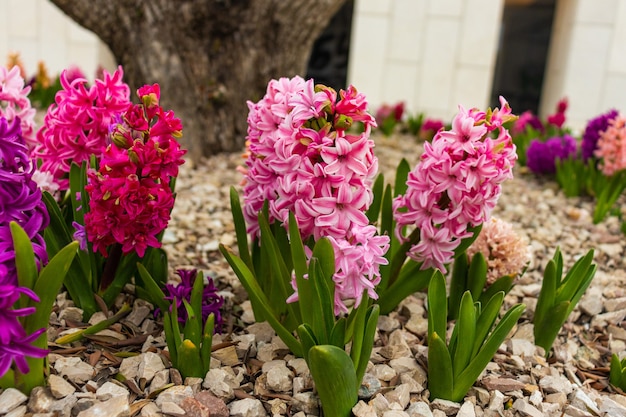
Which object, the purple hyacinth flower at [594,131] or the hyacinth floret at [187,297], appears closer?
the hyacinth floret at [187,297]

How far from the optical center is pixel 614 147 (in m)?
3.15

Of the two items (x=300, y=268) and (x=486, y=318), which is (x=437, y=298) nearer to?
(x=486, y=318)

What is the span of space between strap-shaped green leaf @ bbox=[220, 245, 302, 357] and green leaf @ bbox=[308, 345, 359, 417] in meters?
0.23

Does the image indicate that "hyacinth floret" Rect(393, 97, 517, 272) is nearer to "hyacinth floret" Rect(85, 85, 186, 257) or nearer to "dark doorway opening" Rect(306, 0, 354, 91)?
"hyacinth floret" Rect(85, 85, 186, 257)

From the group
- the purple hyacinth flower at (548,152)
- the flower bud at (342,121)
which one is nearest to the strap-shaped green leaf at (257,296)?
the flower bud at (342,121)

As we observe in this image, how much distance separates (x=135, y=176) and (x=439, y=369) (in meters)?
0.84

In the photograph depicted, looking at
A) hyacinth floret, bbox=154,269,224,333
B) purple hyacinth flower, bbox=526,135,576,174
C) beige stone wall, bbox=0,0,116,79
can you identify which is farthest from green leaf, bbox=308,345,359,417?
beige stone wall, bbox=0,0,116,79

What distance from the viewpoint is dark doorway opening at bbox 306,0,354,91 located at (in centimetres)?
821

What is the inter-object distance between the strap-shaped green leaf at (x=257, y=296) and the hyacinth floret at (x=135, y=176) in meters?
0.19

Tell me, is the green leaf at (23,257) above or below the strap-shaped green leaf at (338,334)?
above

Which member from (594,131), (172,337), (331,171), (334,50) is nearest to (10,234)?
(172,337)

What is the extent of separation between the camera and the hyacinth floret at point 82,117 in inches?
62.4

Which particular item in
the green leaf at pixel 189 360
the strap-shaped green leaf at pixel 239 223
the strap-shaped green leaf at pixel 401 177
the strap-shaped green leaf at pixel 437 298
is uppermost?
the strap-shaped green leaf at pixel 401 177

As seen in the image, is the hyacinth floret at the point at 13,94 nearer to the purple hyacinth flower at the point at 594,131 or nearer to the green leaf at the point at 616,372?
the green leaf at the point at 616,372
